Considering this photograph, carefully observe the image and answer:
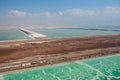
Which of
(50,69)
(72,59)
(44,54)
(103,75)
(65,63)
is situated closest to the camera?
(103,75)

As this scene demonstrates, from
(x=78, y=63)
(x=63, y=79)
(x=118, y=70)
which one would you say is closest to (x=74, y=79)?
(x=63, y=79)

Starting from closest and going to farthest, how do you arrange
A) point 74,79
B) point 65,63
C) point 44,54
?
point 74,79, point 65,63, point 44,54

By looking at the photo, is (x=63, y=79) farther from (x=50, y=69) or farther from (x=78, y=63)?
(x=78, y=63)

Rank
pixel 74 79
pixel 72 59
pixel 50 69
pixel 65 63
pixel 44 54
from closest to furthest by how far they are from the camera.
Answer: pixel 74 79
pixel 50 69
pixel 65 63
pixel 72 59
pixel 44 54

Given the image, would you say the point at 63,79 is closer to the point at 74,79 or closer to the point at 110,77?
the point at 74,79

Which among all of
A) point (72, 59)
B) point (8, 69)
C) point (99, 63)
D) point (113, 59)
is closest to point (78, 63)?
point (72, 59)

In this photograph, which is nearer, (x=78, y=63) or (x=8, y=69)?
(x=8, y=69)
